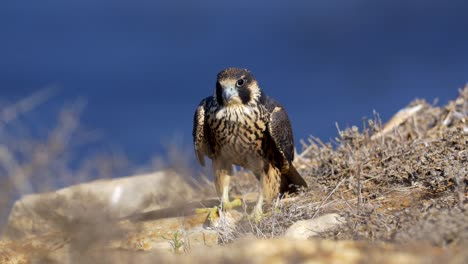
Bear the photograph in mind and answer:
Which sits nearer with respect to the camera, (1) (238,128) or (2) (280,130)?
(1) (238,128)

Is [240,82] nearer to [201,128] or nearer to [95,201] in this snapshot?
[201,128]

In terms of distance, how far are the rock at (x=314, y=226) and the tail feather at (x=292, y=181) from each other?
5.70ft

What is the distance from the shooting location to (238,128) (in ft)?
18.7

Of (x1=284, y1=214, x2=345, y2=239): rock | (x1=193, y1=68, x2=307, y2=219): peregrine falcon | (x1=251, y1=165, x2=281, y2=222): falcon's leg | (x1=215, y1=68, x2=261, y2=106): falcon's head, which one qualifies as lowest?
(x1=284, y1=214, x2=345, y2=239): rock

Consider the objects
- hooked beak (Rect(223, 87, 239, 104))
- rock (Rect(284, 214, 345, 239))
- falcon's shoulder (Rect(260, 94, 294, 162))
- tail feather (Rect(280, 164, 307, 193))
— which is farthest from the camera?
tail feather (Rect(280, 164, 307, 193))

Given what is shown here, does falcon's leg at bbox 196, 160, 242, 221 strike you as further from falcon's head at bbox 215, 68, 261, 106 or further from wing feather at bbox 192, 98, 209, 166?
falcon's head at bbox 215, 68, 261, 106

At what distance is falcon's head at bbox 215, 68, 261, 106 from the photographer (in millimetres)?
5625

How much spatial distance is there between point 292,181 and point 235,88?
1.08 meters

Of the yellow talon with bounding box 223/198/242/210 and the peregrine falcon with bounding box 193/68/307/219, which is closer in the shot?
the peregrine falcon with bounding box 193/68/307/219

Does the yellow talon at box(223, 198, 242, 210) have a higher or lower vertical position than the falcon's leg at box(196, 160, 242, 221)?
lower

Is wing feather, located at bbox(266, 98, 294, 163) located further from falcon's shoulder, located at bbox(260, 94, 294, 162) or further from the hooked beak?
the hooked beak

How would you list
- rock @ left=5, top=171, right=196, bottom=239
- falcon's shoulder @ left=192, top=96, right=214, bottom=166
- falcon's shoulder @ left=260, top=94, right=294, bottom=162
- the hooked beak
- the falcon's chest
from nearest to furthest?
rock @ left=5, top=171, right=196, bottom=239, the hooked beak, the falcon's chest, falcon's shoulder @ left=260, top=94, right=294, bottom=162, falcon's shoulder @ left=192, top=96, right=214, bottom=166

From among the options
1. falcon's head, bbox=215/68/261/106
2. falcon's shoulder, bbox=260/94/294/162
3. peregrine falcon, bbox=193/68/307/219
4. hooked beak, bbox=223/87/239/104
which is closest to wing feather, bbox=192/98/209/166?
peregrine falcon, bbox=193/68/307/219

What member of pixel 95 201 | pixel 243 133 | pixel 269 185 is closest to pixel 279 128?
pixel 243 133
